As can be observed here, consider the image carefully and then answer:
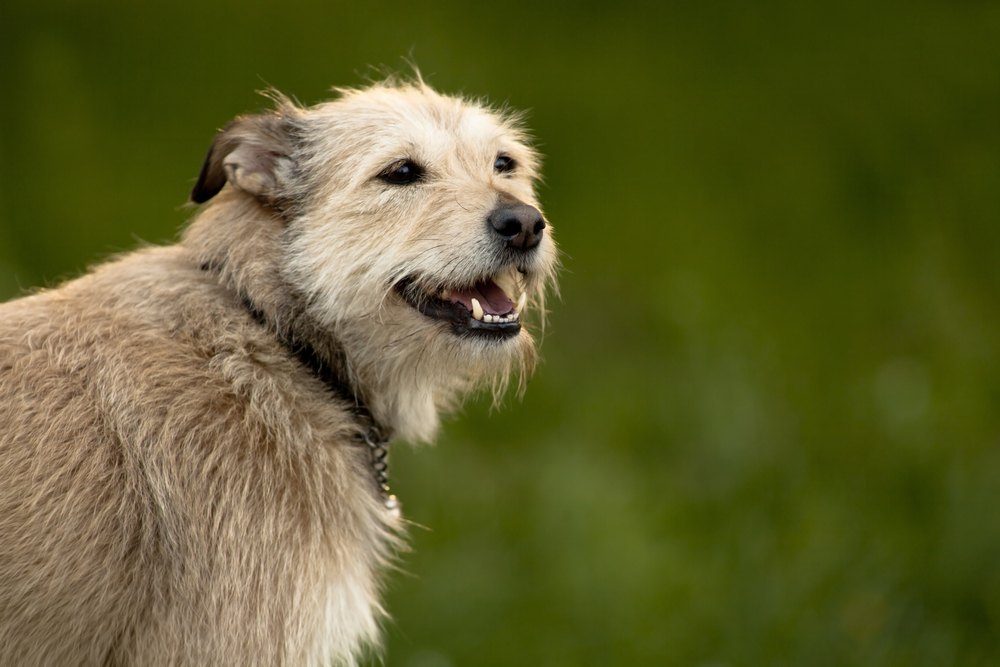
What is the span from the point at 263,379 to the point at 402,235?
714 mm

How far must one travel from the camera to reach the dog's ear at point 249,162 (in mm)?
4531

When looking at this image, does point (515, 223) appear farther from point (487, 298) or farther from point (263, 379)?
point (263, 379)

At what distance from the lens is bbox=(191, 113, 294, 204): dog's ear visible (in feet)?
14.9

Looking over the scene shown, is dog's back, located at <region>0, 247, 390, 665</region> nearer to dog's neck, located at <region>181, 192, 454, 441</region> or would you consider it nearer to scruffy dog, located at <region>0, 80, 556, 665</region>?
scruffy dog, located at <region>0, 80, 556, 665</region>

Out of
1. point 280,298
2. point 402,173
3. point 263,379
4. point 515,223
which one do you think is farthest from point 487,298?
point 263,379

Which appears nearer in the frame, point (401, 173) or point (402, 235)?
point (402, 235)

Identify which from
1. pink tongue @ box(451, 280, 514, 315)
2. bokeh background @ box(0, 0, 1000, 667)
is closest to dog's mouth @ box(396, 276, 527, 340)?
pink tongue @ box(451, 280, 514, 315)

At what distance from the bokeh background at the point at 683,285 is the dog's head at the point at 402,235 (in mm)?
1950

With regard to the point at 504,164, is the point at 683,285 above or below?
below

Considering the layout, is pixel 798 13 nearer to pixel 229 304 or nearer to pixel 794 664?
pixel 794 664

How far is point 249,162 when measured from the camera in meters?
4.61

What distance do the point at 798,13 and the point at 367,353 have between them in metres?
7.69

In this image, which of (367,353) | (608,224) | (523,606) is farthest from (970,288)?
(367,353)

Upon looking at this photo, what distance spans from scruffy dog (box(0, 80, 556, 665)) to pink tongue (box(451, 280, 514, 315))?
0.01 metres
